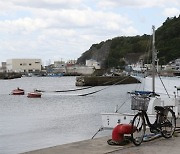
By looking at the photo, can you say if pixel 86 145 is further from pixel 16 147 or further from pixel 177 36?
pixel 177 36

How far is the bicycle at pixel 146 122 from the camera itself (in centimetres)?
1120

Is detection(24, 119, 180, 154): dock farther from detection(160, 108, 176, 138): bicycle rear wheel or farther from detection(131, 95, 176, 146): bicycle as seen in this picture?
detection(160, 108, 176, 138): bicycle rear wheel

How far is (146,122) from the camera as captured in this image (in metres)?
11.6

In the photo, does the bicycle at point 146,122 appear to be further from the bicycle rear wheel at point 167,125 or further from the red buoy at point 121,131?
the red buoy at point 121,131

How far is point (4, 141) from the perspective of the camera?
21.7 metres

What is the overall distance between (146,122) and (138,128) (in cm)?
29

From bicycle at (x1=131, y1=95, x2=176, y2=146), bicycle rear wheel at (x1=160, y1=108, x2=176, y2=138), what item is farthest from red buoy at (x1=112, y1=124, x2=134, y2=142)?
bicycle rear wheel at (x1=160, y1=108, x2=176, y2=138)

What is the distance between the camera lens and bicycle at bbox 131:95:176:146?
11.2m

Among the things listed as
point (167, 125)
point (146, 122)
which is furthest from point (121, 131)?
point (167, 125)

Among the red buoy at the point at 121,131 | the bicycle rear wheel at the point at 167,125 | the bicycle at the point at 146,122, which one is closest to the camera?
the red buoy at the point at 121,131

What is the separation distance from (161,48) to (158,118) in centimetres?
13892

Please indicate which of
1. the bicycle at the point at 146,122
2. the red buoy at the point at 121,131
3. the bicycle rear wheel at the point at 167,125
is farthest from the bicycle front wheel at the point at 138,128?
the bicycle rear wheel at the point at 167,125

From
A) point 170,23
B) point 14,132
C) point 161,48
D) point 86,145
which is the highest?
point 170,23

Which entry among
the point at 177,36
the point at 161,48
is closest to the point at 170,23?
the point at 177,36
